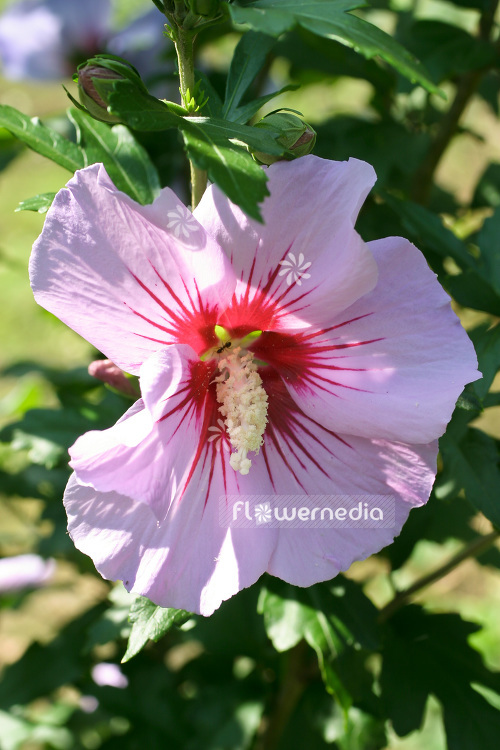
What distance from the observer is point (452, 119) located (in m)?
1.59

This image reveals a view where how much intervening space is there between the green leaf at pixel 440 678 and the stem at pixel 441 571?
41mm

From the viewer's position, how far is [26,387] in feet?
7.14

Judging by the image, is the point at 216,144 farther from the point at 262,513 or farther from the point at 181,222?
the point at 262,513

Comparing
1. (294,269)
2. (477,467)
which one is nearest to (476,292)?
(477,467)

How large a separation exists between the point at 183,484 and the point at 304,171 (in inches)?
15.9

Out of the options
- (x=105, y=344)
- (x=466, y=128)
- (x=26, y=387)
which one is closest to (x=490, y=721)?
(x=105, y=344)

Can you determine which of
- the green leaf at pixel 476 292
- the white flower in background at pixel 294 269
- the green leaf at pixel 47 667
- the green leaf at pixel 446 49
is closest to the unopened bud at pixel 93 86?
the white flower in background at pixel 294 269

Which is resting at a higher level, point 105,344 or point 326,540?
point 105,344

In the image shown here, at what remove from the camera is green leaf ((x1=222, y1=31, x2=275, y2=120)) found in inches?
40.6

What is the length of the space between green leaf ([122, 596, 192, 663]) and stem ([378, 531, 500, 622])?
22.8 inches

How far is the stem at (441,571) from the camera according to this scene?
137cm

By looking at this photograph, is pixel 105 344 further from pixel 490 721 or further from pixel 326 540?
pixel 490 721

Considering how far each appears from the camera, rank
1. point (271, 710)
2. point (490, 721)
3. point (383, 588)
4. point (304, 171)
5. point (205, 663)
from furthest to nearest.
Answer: point (383, 588) → point (205, 663) → point (271, 710) → point (490, 721) → point (304, 171)

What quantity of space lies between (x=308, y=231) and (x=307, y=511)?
357mm
